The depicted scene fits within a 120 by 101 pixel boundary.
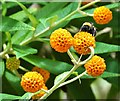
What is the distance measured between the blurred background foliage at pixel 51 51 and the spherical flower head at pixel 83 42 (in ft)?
0.40

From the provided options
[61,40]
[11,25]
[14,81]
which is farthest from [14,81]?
[61,40]

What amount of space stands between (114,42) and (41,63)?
0.27 meters

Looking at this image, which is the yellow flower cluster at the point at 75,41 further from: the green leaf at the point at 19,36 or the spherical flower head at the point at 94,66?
the green leaf at the point at 19,36

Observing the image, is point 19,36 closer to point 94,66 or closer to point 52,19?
point 52,19

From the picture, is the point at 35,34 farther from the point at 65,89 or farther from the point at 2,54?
the point at 65,89

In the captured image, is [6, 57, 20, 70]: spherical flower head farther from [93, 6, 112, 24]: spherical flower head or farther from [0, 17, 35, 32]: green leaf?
[93, 6, 112, 24]: spherical flower head

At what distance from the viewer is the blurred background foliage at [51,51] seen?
64 centimetres

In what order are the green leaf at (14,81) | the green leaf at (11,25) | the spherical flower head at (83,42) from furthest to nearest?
the green leaf at (14,81) → the green leaf at (11,25) → the spherical flower head at (83,42)

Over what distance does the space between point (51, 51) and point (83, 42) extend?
1.40 feet

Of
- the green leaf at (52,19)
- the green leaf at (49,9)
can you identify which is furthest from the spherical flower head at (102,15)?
the green leaf at (49,9)

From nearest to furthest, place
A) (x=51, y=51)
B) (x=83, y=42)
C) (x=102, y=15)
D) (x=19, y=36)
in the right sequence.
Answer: (x=83, y=42) < (x=102, y=15) < (x=19, y=36) < (x=51, y=51)

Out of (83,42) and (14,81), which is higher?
(83,42)

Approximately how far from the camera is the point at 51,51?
904mm

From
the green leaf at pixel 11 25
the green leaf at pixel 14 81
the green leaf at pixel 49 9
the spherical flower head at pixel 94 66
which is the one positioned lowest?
the green leaf at pixel 14 81
